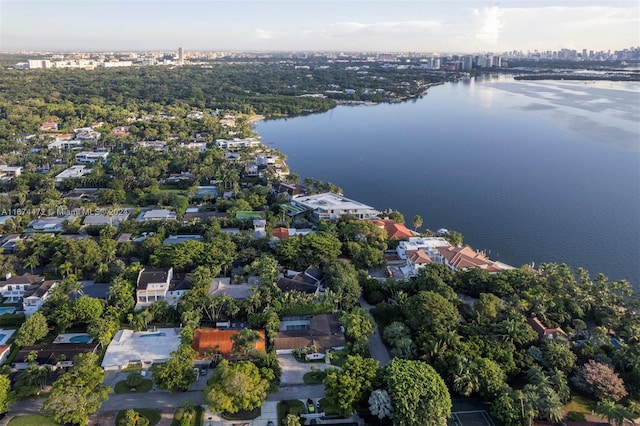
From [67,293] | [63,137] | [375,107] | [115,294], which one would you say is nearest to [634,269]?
[115,294]

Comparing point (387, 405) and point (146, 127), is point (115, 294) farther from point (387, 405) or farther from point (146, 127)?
point (146, 127)

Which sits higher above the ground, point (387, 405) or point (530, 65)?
point (530, 65)

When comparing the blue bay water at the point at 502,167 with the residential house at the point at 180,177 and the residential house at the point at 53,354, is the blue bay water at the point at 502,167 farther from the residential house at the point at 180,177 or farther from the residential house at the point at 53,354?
the residential house at the point at 53,354

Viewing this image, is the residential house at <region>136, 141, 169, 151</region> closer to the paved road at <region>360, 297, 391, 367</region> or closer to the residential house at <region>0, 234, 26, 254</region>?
the residential house at <region>0, 234, 26, 254</region>

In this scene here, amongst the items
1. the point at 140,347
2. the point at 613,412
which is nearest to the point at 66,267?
the point at 140,347

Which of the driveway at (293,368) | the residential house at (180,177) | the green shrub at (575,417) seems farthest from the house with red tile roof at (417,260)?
the residential house at (180,177)

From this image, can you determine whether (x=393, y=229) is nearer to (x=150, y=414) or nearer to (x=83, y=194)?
(x=150, y=414)
